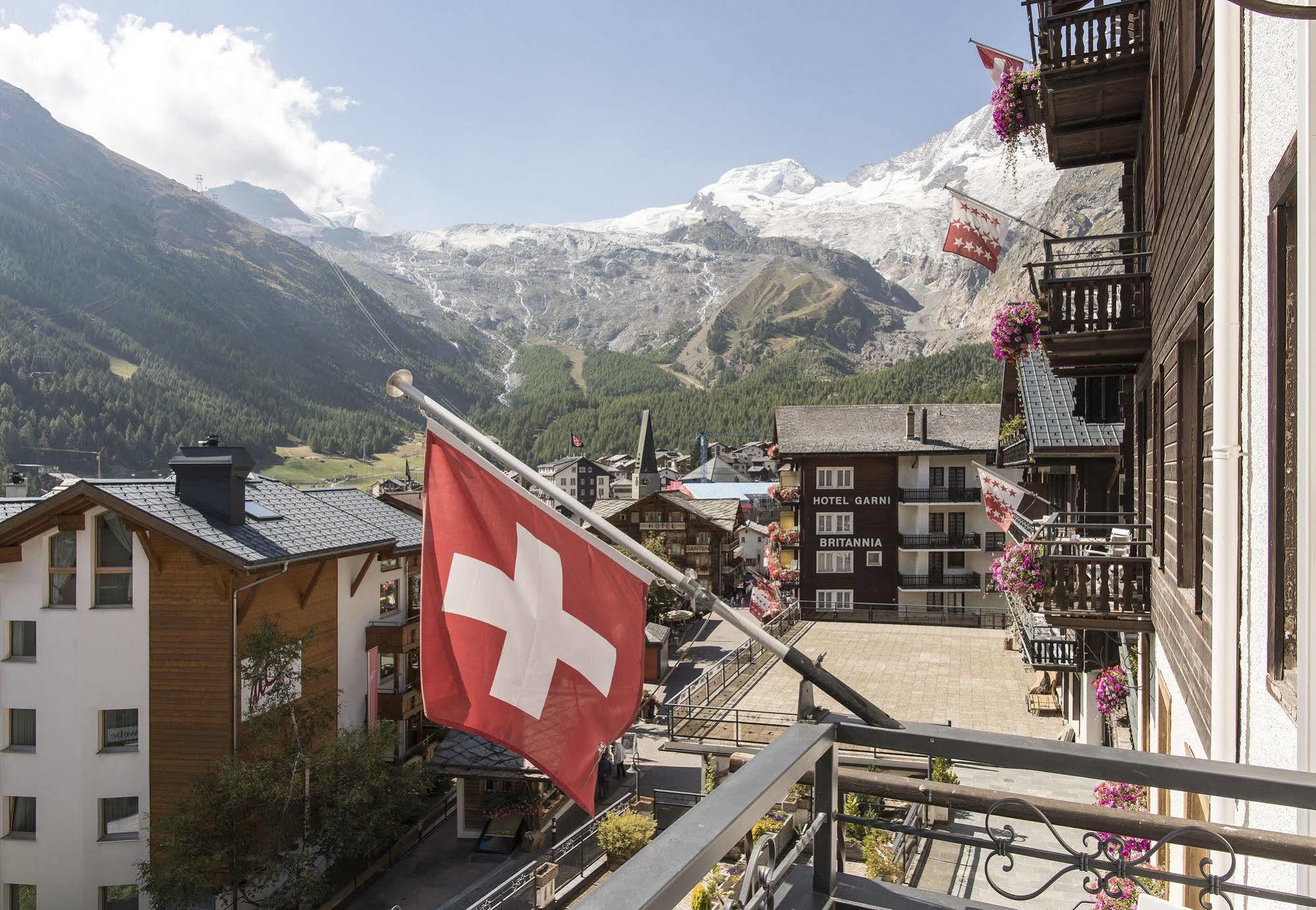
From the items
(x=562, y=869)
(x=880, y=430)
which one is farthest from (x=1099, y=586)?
(x=880, y=430)

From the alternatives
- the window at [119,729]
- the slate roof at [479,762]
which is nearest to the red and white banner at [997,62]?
the slate roof at [479,762]

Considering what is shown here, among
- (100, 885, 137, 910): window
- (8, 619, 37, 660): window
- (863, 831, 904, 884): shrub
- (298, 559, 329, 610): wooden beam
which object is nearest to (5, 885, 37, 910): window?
(100, 885, 137, 910): window

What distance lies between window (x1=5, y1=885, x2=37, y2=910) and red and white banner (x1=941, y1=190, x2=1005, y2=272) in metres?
24.3

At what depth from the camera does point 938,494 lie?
1929 inches

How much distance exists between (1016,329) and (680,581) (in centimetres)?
1097

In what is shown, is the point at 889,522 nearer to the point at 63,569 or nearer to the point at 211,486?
the point at 211,486

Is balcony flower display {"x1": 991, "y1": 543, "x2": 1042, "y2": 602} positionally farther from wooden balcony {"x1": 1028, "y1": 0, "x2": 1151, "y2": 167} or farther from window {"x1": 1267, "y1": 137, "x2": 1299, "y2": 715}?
window {"x1": 1267, "y1": 137, "x2": 1299, "y2": 715}

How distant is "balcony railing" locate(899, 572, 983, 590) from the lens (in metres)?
49.5

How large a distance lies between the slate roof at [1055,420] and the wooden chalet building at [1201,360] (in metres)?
0.99

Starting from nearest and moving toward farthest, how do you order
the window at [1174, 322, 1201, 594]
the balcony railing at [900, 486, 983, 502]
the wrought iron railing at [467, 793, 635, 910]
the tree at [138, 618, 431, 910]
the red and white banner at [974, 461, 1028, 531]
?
the window at [1174, 322, 1201, 594]
the red and white banner at [974, 461, 1028, 531]
the tree at [138, 618, 431, 910]
the wrought iron railing at [467, 793, 635, 910]
the balcony railing at [900, 486, 983, 502]

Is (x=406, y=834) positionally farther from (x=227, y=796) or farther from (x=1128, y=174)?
(x=1128, y=174)

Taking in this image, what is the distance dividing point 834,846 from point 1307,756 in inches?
74.0

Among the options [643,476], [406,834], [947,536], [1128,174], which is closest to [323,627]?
[406,834]

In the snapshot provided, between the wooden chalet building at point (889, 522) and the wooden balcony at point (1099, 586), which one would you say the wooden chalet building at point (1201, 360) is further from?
the wooden chalet building at point (889, 522)
